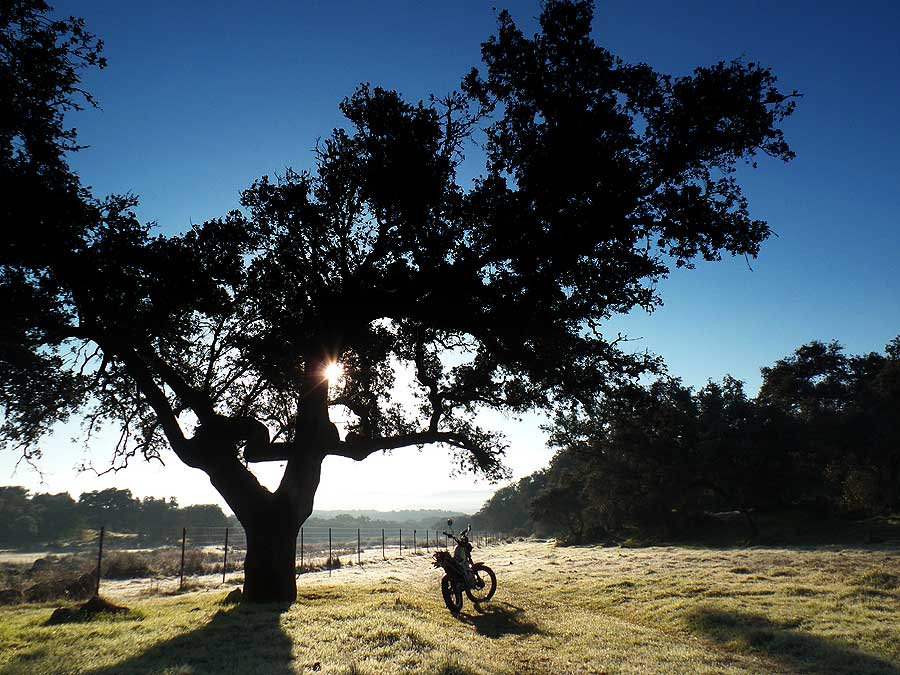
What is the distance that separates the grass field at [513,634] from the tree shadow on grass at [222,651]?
0.03 meters

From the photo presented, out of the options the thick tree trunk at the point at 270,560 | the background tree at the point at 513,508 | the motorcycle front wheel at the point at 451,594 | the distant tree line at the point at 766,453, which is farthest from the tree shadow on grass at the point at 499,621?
the background tree at the point at 513,508

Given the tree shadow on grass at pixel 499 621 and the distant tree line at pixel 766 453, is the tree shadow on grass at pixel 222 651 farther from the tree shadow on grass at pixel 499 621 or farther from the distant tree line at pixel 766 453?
the distant tree line at pixel 766 453

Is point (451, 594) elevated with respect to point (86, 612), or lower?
lower

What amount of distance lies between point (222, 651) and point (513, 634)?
5882 millimetres

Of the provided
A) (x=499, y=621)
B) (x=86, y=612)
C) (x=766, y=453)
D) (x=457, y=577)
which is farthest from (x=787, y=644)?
(x=766, y=453)

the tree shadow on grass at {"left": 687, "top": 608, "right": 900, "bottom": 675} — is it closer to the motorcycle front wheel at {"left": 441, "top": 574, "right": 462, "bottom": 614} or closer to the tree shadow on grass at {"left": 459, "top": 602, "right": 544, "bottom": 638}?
the tree shadow on grass at {"left": 459, "top": 602, "right": 544, "bottom": 638}

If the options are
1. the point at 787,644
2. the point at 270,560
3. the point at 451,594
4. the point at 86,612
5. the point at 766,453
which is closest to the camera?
the point at 787,644

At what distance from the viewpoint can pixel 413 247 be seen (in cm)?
1325

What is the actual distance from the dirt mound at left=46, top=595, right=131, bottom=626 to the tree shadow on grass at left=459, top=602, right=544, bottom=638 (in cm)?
765

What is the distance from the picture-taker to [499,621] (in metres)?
12.3

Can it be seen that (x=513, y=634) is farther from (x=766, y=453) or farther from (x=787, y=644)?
(x=766, y=453)

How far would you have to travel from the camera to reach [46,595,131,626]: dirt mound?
33.9 feet

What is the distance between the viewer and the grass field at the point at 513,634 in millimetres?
7594

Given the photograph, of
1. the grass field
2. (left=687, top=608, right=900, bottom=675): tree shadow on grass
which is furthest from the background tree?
(left=687, top=608, right=900, bottom=675): tree shadow on grass
